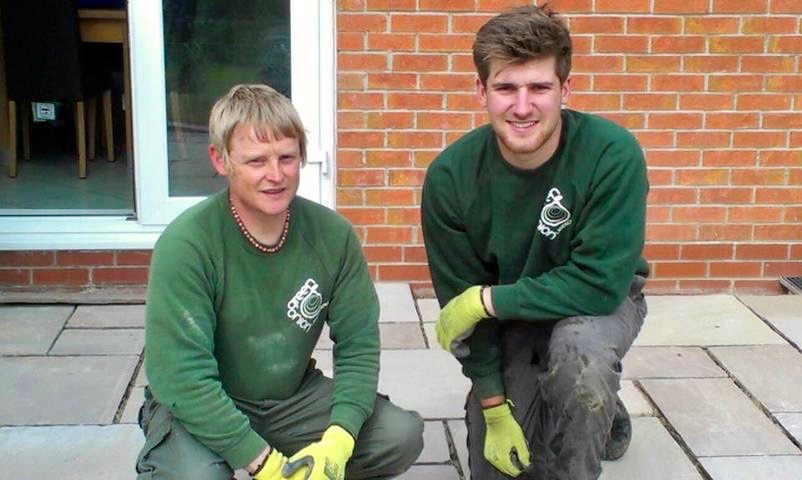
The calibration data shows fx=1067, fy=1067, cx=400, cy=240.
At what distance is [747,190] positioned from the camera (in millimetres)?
4539

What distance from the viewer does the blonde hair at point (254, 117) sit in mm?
2375

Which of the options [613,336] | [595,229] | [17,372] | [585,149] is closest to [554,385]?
[613,336]

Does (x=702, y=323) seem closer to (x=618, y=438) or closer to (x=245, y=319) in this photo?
(x=618, y=438)

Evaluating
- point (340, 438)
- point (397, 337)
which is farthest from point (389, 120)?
point (340, 438)

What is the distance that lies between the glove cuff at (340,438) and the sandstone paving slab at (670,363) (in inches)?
60.8

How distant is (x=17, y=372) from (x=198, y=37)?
1.60m

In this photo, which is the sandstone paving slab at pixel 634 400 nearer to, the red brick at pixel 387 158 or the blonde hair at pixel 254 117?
the red brick at pixel 387 158

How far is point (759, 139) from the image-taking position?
4492mm

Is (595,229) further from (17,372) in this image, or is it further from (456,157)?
(17,372)

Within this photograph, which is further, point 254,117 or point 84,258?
point 84,258

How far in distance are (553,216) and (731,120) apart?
215 centimetres

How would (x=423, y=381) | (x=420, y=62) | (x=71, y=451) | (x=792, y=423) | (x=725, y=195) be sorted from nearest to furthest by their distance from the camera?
(x=71, y=451) → (x=792, y=423) → (x=423, y=381) → (x=420, y=62) → (x=725, y=195)

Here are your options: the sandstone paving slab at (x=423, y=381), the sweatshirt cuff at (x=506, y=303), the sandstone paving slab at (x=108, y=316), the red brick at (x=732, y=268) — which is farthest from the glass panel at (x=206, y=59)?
the sweatshirt cuff at (x=506, y=303)

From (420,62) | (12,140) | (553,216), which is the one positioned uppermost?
(420,62)
